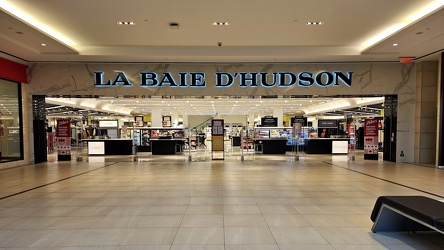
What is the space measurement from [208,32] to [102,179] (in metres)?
4.84

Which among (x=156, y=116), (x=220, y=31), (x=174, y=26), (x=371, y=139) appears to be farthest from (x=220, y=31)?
(x=156, y=116)

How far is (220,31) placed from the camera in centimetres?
765

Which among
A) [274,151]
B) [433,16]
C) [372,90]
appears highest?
[433,16]

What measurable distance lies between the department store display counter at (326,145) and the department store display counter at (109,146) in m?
9.32

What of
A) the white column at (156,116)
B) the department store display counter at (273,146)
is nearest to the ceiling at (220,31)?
the department store display counter at (273,146)

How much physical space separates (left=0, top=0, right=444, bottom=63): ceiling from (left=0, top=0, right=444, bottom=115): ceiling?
2 centimetres

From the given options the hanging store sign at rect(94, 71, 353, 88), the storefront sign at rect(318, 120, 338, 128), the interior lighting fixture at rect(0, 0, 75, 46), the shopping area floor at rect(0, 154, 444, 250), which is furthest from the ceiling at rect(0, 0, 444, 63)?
the storefront sign at rect(318, 120, 338, 128)

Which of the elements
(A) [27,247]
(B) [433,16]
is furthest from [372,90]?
(A) [27,247]

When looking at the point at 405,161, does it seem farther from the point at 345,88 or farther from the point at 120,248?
the point at 120,248

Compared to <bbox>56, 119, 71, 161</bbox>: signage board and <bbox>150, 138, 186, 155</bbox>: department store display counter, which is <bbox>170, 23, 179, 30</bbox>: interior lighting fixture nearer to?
<bbox>56, 119, 71, 161</bbox>: signage board

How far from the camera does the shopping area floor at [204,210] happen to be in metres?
3.07

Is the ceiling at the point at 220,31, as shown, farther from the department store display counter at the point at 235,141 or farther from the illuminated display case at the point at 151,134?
the department store display counter at the point at 235,141

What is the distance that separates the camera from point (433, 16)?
19.4 ft

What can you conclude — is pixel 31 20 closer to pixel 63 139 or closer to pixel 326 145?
pixel 63 139
